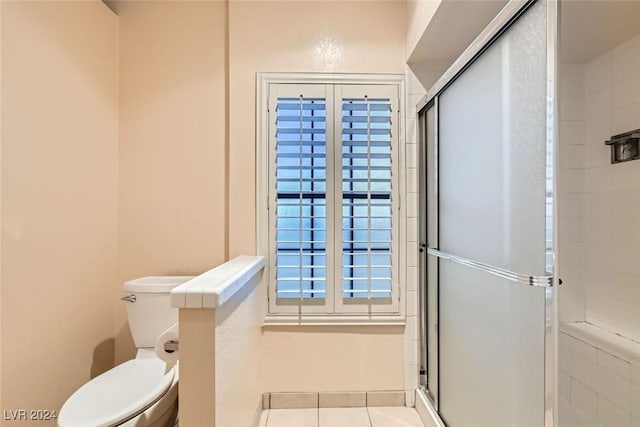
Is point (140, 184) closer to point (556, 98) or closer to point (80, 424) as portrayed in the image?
point (80, 424)

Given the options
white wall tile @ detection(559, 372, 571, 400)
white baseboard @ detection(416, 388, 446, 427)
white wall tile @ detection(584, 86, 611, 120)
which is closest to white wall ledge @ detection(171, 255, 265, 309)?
white baseboard @ detection(416, 388, 446, 427)

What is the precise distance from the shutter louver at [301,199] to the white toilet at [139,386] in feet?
2.05

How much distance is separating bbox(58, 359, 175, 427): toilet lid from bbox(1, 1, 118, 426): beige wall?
1.09 ft

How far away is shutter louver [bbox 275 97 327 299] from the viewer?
1.91m

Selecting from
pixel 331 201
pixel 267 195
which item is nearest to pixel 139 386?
pixel 267 195

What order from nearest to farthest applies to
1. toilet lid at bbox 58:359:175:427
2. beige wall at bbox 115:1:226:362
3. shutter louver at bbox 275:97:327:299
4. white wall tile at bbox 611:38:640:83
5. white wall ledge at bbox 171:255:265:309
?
Answer: 1. white wall ledge at bbox 171:255:265:309
2. toilet lid at bbox 58:359:175:427
3. white wall tile at bbox 611:38:640:83
4. shutter louver at bbox 275:97:327:299
5. beige wall at bbox 115:1:226:362

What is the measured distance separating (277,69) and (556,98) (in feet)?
4.89

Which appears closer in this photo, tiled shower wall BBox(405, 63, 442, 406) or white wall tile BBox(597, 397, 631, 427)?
white wall tile BBox(597, 397, 631, 427)

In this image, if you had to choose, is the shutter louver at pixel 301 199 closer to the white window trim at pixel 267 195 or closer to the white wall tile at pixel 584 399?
the white window trim at pixel 267 195

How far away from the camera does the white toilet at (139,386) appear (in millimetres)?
1232

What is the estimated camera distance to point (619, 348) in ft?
5.46

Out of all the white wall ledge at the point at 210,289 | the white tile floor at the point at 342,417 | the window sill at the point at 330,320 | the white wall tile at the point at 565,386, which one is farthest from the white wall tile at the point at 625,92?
the white wall ledge at the point at 210,289

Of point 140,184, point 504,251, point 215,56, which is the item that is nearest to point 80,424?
point 140,184

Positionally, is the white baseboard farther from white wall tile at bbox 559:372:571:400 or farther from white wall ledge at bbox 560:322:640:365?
white wall ledge at bbox 560:322:640:365
